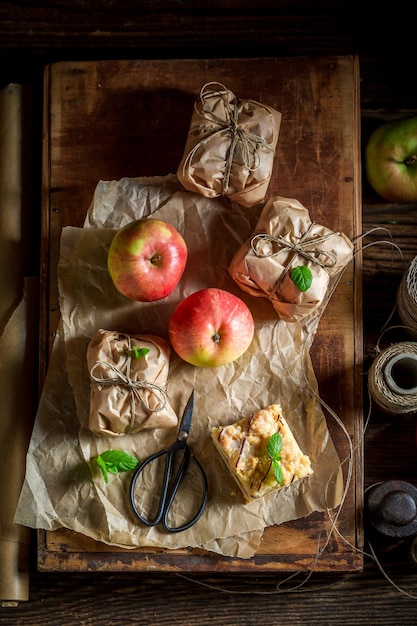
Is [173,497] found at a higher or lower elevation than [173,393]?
lower

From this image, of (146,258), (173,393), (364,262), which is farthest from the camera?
(364,262)

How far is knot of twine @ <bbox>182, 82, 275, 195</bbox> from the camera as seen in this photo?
150 centimetres

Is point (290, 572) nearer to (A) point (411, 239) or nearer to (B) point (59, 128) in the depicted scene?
(A) point (411, 239)

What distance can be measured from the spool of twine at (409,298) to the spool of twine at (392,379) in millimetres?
63

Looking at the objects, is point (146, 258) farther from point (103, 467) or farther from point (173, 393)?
point (103, 467)

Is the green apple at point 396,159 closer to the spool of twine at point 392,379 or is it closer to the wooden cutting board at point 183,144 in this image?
the wooden cutting board at point 183,144

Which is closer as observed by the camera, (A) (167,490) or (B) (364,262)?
(A) (167,490)

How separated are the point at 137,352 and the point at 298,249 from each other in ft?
1.19

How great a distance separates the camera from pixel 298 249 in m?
1.48

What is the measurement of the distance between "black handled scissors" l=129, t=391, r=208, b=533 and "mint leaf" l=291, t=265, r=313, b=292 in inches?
12.0

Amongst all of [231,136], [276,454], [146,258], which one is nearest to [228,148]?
[231,136]

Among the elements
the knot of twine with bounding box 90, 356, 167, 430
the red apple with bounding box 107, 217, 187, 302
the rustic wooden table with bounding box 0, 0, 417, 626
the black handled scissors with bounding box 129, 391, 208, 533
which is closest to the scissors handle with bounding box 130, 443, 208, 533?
the black handled scissors with bounding box 129, 391, 208, 533

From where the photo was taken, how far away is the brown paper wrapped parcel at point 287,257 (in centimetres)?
148

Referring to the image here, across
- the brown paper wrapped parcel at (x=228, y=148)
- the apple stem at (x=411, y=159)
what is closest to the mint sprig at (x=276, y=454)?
the brown paper wrapped parcel at (x=228, y=148)
